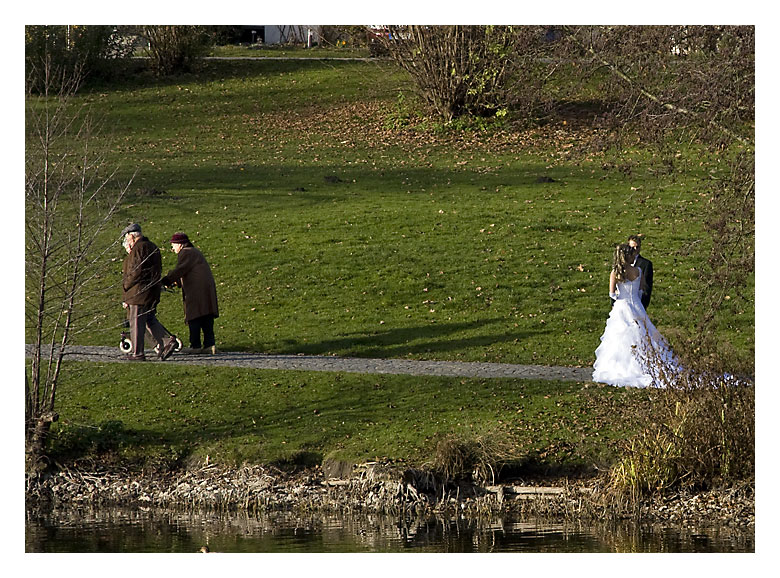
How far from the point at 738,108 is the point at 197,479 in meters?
7.73

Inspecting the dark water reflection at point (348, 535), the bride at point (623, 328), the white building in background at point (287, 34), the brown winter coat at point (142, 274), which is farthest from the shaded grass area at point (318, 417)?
the white building in background at point (287, 34)

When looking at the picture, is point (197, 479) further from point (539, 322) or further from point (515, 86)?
point (539, 322)

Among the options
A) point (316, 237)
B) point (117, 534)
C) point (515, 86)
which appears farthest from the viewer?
point (316, 237)

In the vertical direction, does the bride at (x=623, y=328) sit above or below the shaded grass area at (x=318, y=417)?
above

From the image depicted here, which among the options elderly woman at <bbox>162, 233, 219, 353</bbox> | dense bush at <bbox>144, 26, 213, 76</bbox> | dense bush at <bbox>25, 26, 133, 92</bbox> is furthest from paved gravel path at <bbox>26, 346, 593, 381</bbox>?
dense bush at <bbox>144, 26, 213, 76</bbox>

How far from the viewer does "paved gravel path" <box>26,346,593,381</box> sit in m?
17.8

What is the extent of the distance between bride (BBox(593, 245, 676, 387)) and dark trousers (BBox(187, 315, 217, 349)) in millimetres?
5884

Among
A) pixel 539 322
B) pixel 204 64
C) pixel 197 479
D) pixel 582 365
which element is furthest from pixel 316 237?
pixel 204 64

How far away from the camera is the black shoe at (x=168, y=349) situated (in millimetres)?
18281

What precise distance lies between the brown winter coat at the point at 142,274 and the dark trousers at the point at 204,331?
38.5 inches

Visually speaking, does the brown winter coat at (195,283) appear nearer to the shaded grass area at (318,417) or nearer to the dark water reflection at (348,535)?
the shaded grass area at (318,417)

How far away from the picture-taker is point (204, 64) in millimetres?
46062

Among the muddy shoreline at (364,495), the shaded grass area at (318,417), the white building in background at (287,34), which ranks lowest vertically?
the muddy shoreline at (364,495)

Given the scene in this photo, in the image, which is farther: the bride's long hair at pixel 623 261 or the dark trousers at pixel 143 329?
the dark trousers at pixel 143 329
